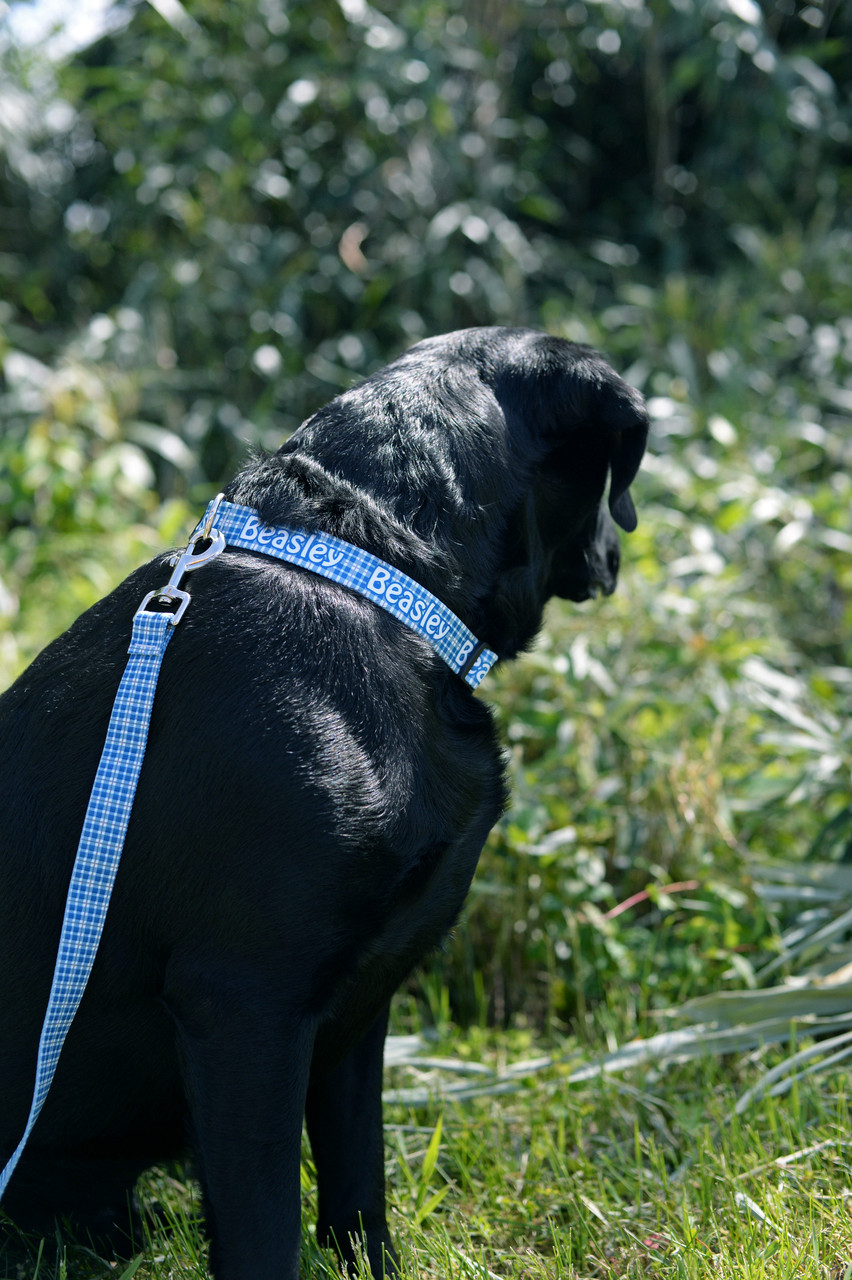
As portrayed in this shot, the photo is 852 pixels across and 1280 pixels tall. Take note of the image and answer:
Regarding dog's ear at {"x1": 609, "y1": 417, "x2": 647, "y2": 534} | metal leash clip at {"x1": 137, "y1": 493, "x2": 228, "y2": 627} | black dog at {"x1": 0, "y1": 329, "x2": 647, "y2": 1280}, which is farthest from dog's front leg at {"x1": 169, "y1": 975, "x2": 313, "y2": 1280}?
dog's ear at {"x1": 609, "y1": 417, "x2": 647, "y2": 534}

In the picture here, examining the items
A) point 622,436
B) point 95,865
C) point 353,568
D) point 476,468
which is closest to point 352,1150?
point 95,865

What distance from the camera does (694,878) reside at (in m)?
2.45

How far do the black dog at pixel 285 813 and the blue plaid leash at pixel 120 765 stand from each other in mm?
30

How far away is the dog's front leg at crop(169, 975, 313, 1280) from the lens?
1.26m

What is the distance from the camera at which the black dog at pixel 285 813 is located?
4.21ft

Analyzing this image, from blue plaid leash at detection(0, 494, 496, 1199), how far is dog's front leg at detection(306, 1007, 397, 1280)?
44 centimetres

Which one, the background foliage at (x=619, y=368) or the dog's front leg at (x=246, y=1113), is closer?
the dog's front leg at (x=246, y=1113)

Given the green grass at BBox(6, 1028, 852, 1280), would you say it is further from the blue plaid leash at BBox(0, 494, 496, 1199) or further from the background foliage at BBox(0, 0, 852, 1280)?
the blue plaid leash at BBox(0, 494, 496, 1199)

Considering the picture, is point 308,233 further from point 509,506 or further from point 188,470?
point 509,506

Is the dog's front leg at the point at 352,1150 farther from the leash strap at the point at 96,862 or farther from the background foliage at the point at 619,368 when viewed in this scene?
the leash strap at the point at 96,862

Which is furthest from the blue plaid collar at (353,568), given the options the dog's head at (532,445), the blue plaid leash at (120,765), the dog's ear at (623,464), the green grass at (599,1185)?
the green grass at (599,1185)

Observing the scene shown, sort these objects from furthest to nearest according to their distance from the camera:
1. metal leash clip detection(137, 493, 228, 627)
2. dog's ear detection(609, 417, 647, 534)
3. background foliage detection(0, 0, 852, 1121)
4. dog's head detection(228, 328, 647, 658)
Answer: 1. background foliage detection(0, 0, 852, 1121)
2. dog's ear detection(609, 417, 647, 534)
3. dog's head detection(228, 328, 647, 658)
4. metal leash clip detection(137, 493, 228, 627)

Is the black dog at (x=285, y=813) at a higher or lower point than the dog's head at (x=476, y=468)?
lower

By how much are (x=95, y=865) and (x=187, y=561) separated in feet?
1.28
